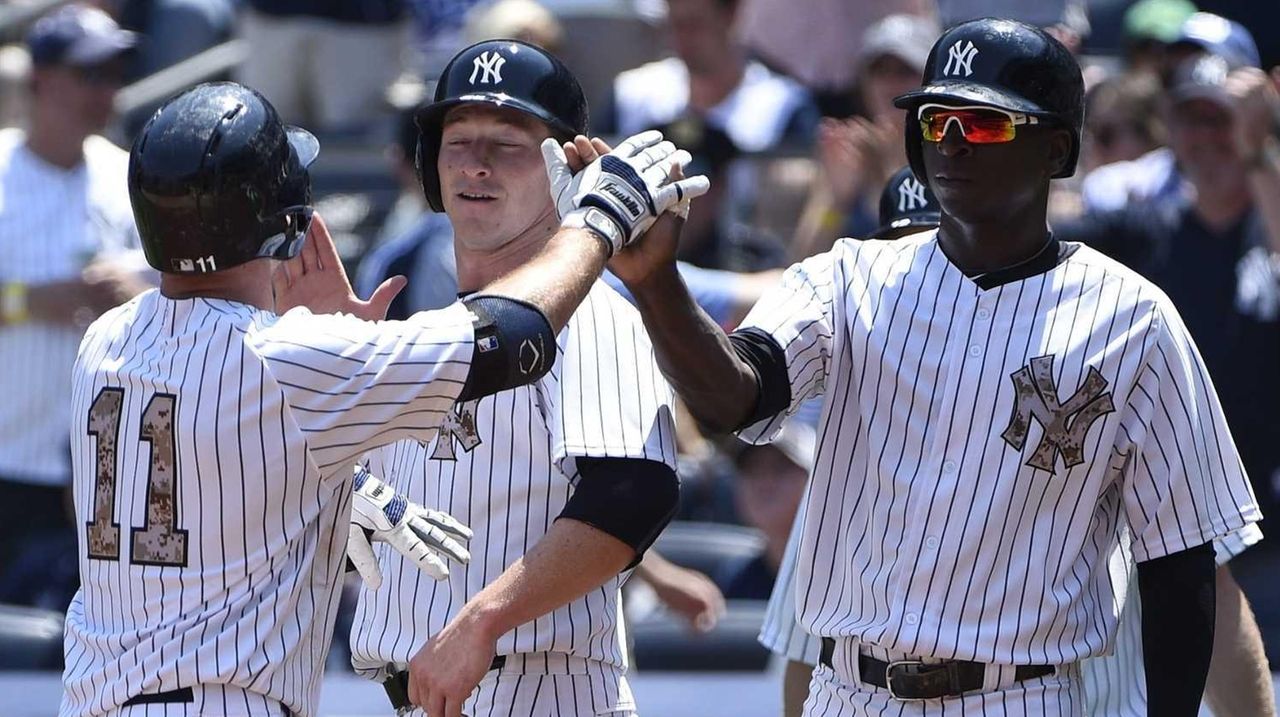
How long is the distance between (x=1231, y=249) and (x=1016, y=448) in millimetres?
2705

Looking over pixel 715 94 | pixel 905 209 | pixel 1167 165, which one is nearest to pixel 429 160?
pixel 905 209

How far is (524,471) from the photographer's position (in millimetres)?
2996

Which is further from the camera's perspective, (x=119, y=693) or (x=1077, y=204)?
(x=1077, y=204)

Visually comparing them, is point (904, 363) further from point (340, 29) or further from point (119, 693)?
point (340, 29)

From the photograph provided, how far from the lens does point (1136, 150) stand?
615 centimetres

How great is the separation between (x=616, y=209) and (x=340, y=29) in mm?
4660

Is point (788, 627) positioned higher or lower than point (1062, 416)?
lower

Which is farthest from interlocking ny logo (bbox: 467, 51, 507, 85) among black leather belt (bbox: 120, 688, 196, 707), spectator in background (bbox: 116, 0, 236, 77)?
spectator in background (bbox: 116, 0, 236, 77)

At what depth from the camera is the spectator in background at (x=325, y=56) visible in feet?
23.1

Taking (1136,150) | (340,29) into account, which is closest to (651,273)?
(1136,150)

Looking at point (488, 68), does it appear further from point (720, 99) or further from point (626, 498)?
point (720, 99)

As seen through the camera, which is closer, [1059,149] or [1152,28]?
[1059,149]

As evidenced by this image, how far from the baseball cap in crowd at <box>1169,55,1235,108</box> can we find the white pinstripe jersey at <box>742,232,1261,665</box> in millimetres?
2608

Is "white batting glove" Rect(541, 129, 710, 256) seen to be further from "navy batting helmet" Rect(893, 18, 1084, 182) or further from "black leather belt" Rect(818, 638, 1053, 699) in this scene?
"black leather belt" Rect(818, 638, 1053, 699)
